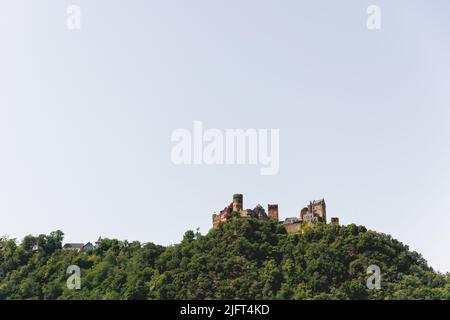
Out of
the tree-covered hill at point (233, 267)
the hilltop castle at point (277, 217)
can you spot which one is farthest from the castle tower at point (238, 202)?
the tree-covered hill at point (233, 267)

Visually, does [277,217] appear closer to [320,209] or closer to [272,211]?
[272,211]

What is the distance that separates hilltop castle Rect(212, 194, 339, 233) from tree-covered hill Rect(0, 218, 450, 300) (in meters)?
6.99

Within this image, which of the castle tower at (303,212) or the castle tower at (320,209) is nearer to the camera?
the castle tower at (320,209)

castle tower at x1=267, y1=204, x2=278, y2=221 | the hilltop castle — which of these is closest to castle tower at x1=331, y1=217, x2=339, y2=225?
the hilltop castle

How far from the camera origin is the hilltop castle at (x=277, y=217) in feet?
250

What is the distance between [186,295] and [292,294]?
35.0ft

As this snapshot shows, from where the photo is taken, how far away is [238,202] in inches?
3054

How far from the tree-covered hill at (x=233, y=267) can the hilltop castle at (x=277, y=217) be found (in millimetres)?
6993

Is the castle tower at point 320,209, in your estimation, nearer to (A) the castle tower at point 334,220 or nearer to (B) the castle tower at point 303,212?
(B) the castle tower at point 303,212

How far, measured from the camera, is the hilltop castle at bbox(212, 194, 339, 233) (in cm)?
7625

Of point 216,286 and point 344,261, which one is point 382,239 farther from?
point 216,286

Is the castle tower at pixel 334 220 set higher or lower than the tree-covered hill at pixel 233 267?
higher

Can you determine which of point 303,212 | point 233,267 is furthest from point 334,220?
point 233,267

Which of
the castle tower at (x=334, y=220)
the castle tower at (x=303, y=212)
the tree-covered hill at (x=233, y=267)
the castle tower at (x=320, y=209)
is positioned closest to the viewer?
the tree-covered hill at (x=233, y=267)
